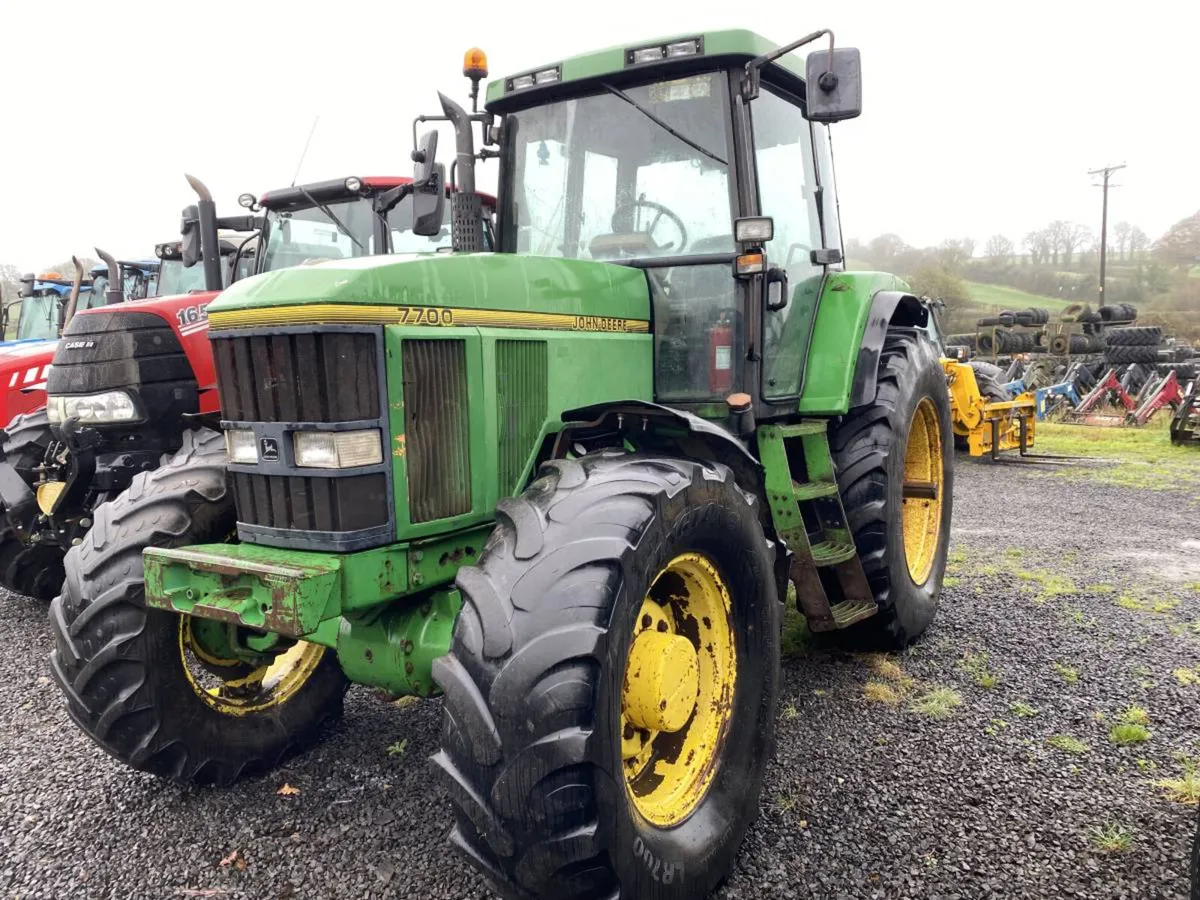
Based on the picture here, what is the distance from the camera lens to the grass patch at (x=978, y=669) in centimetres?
375

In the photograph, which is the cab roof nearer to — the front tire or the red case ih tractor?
the red case ih tractor

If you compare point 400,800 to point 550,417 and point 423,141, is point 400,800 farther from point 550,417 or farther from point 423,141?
point 423,141

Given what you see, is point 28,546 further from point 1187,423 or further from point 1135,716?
point 1187,423

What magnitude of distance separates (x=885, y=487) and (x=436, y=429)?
2.11 meters

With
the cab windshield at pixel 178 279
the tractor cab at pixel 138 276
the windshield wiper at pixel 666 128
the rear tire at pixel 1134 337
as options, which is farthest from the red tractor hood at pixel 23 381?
the rear tire at pixel 1134 337

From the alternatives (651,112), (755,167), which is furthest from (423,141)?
(755,167)

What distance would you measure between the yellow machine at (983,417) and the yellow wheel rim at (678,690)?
22.8 feet

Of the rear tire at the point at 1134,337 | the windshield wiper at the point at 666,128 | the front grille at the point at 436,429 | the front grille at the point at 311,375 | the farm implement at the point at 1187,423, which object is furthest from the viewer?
the rear tire at the point at 1134,337

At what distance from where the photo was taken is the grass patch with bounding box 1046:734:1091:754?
3145 millimetres

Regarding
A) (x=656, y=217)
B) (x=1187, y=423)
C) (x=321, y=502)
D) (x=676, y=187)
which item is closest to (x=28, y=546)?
(x=321, y=502)

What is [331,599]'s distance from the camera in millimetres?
2270

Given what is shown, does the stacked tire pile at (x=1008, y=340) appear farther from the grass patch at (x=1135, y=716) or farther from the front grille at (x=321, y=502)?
the front grille at (x=321, y=502)

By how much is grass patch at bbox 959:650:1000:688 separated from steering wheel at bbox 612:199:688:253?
2270 mm

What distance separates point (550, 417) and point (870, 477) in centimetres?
160
